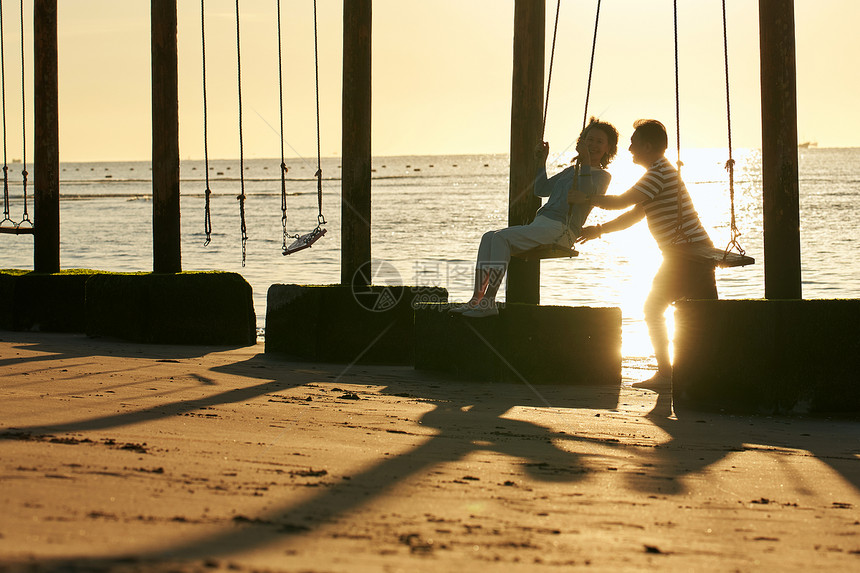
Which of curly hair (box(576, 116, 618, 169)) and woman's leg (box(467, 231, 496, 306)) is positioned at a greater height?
curly hair (box(576, 116, 618, 169))

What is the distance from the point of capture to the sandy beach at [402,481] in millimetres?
2861

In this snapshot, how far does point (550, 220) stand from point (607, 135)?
81 centimetres

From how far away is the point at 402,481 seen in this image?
377 cm

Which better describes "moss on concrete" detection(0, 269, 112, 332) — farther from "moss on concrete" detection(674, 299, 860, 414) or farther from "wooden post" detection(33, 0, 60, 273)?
"moss on concrete" detection(674, 299, 860, 414)

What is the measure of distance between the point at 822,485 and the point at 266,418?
2.73m

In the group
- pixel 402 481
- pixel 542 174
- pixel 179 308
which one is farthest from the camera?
pixel 179 308

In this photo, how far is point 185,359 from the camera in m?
7.89

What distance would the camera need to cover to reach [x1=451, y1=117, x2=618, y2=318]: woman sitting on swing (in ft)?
21.1

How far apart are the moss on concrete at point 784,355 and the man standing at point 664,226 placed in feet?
1.54

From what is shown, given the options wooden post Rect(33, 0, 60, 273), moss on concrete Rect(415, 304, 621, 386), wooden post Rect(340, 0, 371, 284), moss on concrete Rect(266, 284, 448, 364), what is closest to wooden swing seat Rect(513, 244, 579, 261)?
moss on concrete Rect(415, 304, 621, 386)

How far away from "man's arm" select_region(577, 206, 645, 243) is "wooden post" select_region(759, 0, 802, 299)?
2.72 ft

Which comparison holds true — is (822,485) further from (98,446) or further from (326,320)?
(326,320)

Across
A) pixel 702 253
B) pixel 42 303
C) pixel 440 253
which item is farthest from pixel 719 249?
pixel 440 253

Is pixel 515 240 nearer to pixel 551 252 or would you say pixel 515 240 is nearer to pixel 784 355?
pixel 551 252
